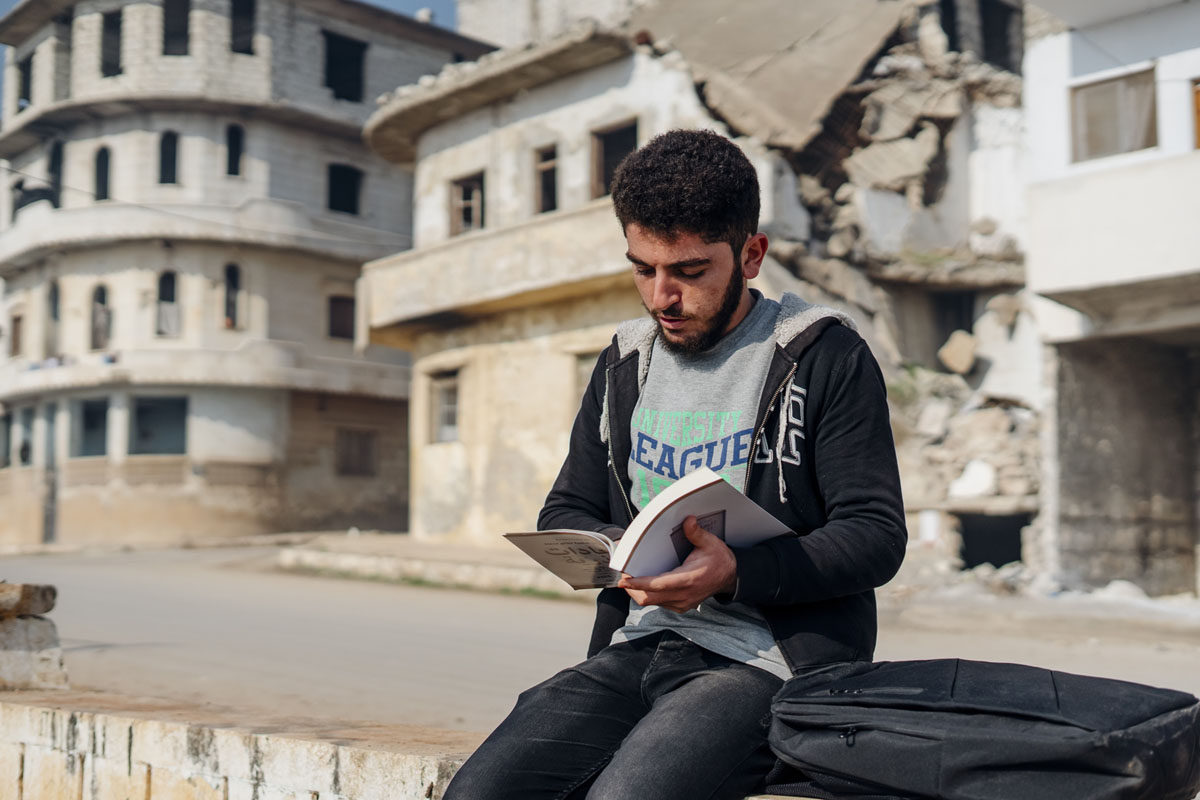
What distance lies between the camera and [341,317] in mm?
30219

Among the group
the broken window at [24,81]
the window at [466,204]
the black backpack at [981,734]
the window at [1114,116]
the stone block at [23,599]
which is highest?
the broken window at [24,81]

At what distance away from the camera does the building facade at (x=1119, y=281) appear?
1210 centimetres

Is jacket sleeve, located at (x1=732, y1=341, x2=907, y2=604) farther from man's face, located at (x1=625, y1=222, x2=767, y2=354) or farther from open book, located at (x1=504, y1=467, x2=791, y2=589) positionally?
man's face, located at (x1=625, y1=222, x2=767, y2=354)

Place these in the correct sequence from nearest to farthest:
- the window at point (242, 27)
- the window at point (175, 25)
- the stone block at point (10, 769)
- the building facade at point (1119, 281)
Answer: the stone block at point (10, 769) → the building facade at point (1119, 281) → the window at point (242, 27) → the window at point (175, 25)

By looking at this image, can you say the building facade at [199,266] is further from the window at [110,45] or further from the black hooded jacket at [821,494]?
the black hooded jacket at [821,494]

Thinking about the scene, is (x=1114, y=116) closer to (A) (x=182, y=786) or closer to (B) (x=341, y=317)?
(A) (x=182, y=786)

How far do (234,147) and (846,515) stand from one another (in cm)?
2893

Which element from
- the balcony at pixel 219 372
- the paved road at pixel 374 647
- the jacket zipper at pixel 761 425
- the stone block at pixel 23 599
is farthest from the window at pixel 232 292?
the jacket zipper at pixel 761 425

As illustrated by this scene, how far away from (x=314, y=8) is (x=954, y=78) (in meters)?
17.2

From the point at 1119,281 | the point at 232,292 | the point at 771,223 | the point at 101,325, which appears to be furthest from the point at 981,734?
the point at 101,325

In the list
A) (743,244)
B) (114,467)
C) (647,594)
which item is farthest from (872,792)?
(114,467)

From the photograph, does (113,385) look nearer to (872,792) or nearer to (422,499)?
(422,499)

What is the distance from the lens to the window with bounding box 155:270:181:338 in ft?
92.4

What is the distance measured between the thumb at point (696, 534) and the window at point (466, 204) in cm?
1855
